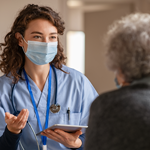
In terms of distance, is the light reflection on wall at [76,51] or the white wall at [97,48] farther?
the light reflection on wall at [76,51]

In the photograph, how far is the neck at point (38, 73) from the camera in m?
1.75

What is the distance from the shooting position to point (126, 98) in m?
0.85

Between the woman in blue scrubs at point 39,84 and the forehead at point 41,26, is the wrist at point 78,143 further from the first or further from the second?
the forehead at point 41,26

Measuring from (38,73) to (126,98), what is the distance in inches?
39.7

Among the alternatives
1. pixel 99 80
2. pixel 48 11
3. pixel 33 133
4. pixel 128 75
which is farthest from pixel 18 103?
pixel 99 80

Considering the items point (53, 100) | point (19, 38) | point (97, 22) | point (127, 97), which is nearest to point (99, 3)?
point (97, 22)

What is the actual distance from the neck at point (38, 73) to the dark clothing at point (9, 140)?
426mm

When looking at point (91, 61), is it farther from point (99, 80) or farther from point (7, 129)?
point (7, 129)

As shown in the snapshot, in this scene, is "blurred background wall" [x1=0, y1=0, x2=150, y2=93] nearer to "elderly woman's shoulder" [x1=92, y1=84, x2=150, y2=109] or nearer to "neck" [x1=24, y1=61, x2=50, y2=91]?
"neck" [x1=24, y1=61, x2=50, y2=91]

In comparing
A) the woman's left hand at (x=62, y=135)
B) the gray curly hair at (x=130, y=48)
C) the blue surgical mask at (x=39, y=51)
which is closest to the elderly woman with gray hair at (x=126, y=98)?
the gray curly hair at (x=130, y=48)

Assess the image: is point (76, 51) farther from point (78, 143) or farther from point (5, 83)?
point (78, 143)

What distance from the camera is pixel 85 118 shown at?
171cm

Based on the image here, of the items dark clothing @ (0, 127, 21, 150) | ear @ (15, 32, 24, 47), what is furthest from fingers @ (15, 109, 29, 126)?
ear @ (15, 32, 24, 47)

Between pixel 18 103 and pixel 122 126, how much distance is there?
3.12ft
